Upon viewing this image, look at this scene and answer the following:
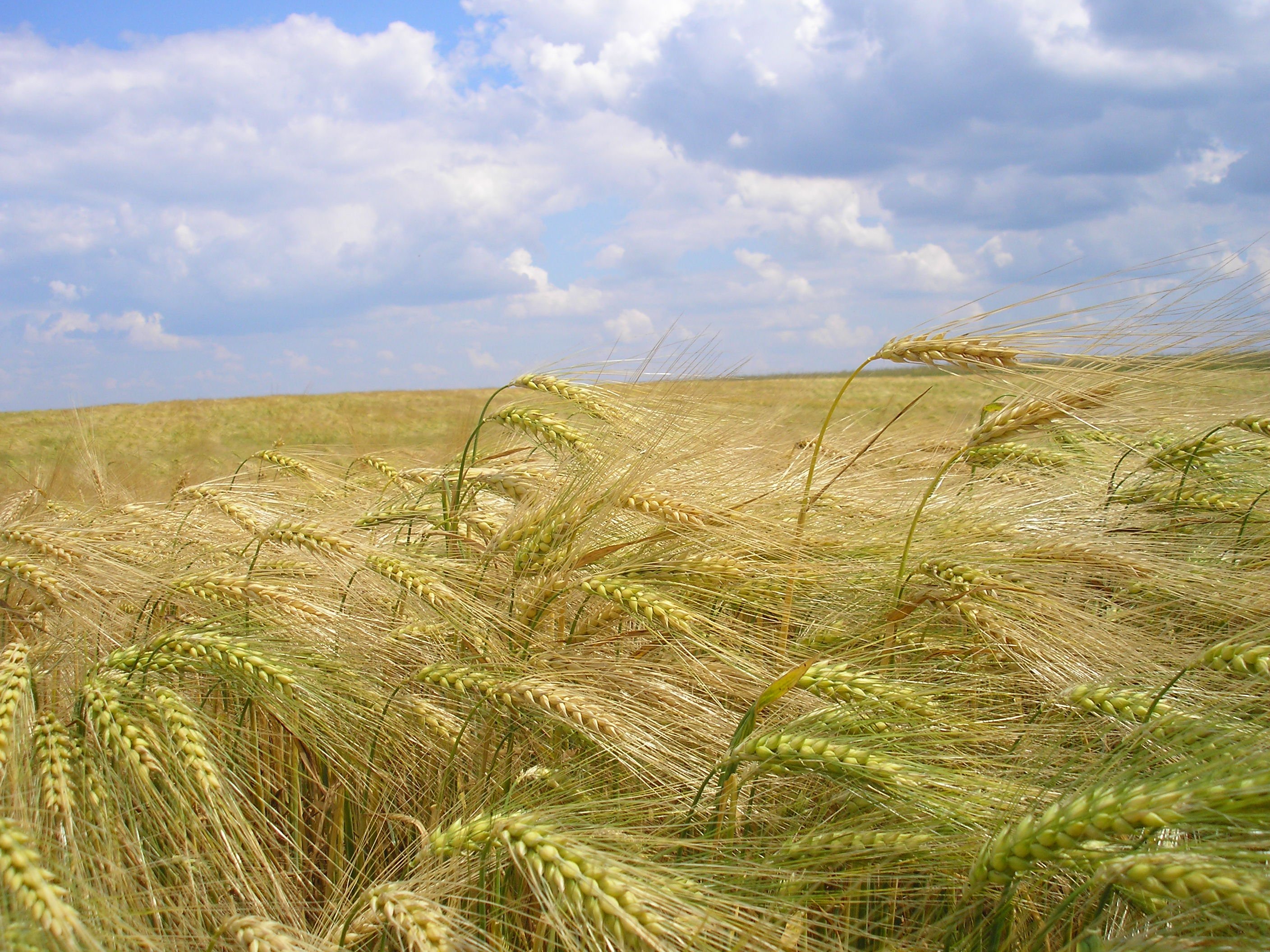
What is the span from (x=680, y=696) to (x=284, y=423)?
63.7 ft

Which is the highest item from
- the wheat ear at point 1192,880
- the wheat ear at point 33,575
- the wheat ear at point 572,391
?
the wheat ear at point 572,391

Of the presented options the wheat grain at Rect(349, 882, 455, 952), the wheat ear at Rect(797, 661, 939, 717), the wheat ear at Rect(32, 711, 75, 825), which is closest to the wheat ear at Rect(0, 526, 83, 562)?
the wheat ear at Rect(32, 711, 75, 825)

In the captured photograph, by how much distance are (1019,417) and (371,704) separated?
1562 mm

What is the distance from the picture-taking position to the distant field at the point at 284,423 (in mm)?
3328

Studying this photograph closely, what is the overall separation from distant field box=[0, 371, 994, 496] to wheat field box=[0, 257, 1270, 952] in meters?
0.50

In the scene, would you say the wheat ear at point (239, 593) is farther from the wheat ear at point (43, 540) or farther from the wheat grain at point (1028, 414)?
the wheat grain at point (1028, 414)

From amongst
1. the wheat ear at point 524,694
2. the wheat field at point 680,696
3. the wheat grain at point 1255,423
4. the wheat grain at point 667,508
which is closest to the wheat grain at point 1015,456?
the wheat field at point 680,696

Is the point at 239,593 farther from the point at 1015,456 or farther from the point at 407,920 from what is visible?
the point at 1015,456

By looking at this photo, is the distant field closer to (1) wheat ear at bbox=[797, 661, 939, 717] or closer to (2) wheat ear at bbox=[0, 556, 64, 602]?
(1) wheat ear at bbox=[797, 661, 939, 717]

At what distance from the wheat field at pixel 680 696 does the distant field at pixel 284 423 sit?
1.63 ft

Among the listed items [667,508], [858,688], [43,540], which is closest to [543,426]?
[667,508]

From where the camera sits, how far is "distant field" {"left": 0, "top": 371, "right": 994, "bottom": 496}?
3328 millimetres

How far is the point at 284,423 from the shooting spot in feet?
61.8

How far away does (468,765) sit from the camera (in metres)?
1.61
